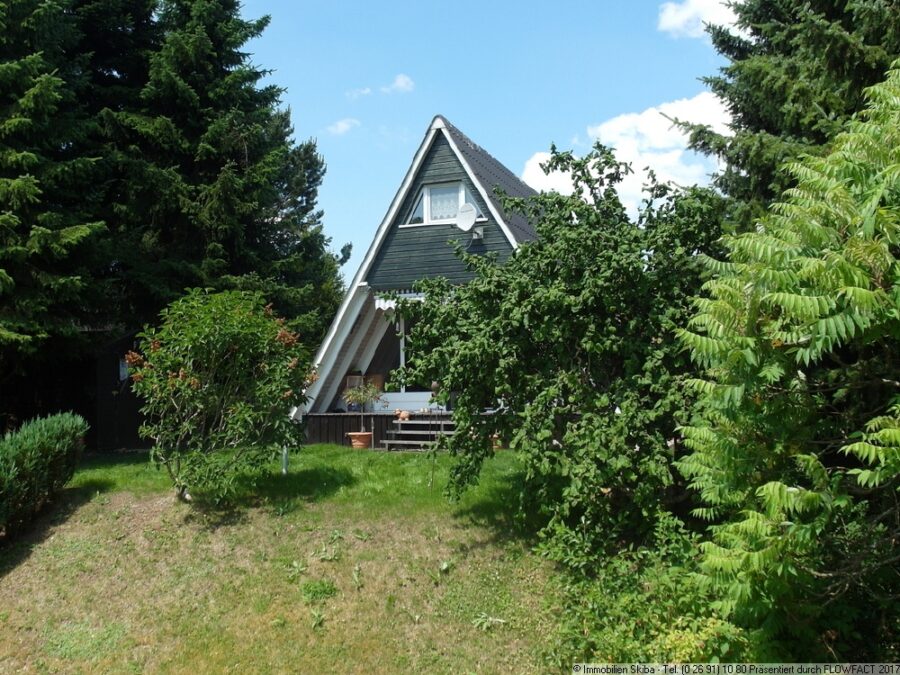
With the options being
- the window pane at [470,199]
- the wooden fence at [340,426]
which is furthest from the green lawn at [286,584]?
the window pane at [470,199]

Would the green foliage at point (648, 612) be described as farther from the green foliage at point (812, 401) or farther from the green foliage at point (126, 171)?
the green foliage at point (126, 171)

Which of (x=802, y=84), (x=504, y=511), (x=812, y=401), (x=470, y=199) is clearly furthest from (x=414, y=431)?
(x=812, y=401)

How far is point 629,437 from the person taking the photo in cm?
781

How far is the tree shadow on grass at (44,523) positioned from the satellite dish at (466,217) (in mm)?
8587

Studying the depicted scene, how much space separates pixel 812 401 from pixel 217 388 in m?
7.84

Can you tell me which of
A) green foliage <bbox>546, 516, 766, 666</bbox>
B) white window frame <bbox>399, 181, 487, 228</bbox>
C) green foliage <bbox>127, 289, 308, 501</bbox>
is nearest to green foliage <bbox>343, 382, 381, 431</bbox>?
white window frame <bbox>399, 181, 487, 228</bbox>

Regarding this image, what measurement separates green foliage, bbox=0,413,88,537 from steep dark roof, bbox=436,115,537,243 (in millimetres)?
8722

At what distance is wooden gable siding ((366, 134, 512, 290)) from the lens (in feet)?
52.9

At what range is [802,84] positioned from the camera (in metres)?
9.00

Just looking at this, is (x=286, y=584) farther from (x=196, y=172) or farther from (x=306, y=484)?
(x=196, y=172)

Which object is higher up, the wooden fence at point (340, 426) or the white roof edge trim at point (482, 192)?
the white roof edge trim at point (482, 192)

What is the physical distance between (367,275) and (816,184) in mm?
12778

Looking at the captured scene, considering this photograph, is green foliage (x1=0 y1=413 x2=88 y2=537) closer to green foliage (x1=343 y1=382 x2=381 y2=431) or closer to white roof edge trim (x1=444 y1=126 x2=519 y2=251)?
green foliage (x1=343 y1=382 x2=381 y2=431)

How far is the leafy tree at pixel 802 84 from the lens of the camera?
27.3 ft
